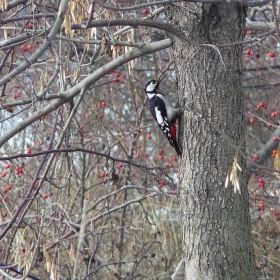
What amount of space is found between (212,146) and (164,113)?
1.63 meters

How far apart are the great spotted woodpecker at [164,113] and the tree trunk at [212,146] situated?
0.25 m

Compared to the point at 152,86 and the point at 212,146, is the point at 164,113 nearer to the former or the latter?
the point at 152,86

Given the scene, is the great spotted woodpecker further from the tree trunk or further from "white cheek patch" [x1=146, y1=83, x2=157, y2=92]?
the tree trunk

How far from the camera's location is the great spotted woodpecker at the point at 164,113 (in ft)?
13.8

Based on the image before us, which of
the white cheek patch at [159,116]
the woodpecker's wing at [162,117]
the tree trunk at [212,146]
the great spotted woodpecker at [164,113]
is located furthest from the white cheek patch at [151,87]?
the tree trunk at [212,146]

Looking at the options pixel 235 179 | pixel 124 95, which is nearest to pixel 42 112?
pixel 235 179

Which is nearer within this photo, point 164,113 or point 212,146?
point 212,146

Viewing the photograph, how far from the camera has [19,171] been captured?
5156 millimetres

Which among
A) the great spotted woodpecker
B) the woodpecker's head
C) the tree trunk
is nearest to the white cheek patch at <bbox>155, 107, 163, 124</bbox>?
the great spotted woodpecker

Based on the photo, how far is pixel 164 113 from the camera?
4852 mm

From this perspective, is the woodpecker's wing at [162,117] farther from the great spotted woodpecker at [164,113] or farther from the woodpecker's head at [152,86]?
the woodpecker's head at [152,86]

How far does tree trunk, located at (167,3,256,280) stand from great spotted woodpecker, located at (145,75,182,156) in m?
0.25

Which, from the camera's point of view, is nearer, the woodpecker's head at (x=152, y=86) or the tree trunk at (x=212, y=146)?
the tree trunk at (x=212, y=146)

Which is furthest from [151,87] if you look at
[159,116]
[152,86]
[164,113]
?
[164,113]
